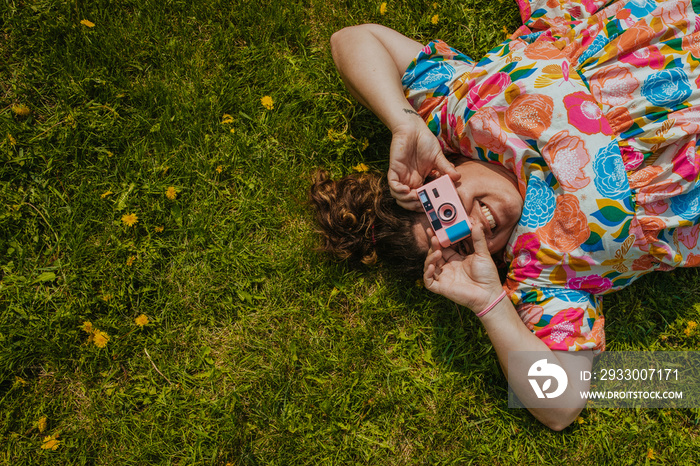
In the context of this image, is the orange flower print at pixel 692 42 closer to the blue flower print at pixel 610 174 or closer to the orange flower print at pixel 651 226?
the blue flower print at pixel 610 174

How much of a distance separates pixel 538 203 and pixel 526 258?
36 cm

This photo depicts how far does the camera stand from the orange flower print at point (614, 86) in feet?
8.64

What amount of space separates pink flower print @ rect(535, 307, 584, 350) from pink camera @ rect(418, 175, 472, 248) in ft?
2.78

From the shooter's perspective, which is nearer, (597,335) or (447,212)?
(447,212)

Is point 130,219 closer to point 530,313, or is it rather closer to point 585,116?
point 530,313

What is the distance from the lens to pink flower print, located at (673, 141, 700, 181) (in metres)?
2.56

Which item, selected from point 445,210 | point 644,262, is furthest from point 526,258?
point 644,262

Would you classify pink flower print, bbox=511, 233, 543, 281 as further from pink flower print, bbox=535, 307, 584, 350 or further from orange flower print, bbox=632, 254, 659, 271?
orange flower print, bbox=632, 254, 659, 271

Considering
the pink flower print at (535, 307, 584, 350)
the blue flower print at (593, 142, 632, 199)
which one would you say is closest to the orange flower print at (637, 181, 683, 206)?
the blue flower print at (593, 142, 632, 199)

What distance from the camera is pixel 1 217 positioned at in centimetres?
313

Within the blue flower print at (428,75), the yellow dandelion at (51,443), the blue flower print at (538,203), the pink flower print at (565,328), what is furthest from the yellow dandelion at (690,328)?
the yellow dandelion at (51,443)

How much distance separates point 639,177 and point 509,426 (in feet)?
6.23

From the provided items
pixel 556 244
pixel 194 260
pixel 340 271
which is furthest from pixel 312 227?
pixel 556 244

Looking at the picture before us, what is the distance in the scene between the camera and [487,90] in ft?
8.95
